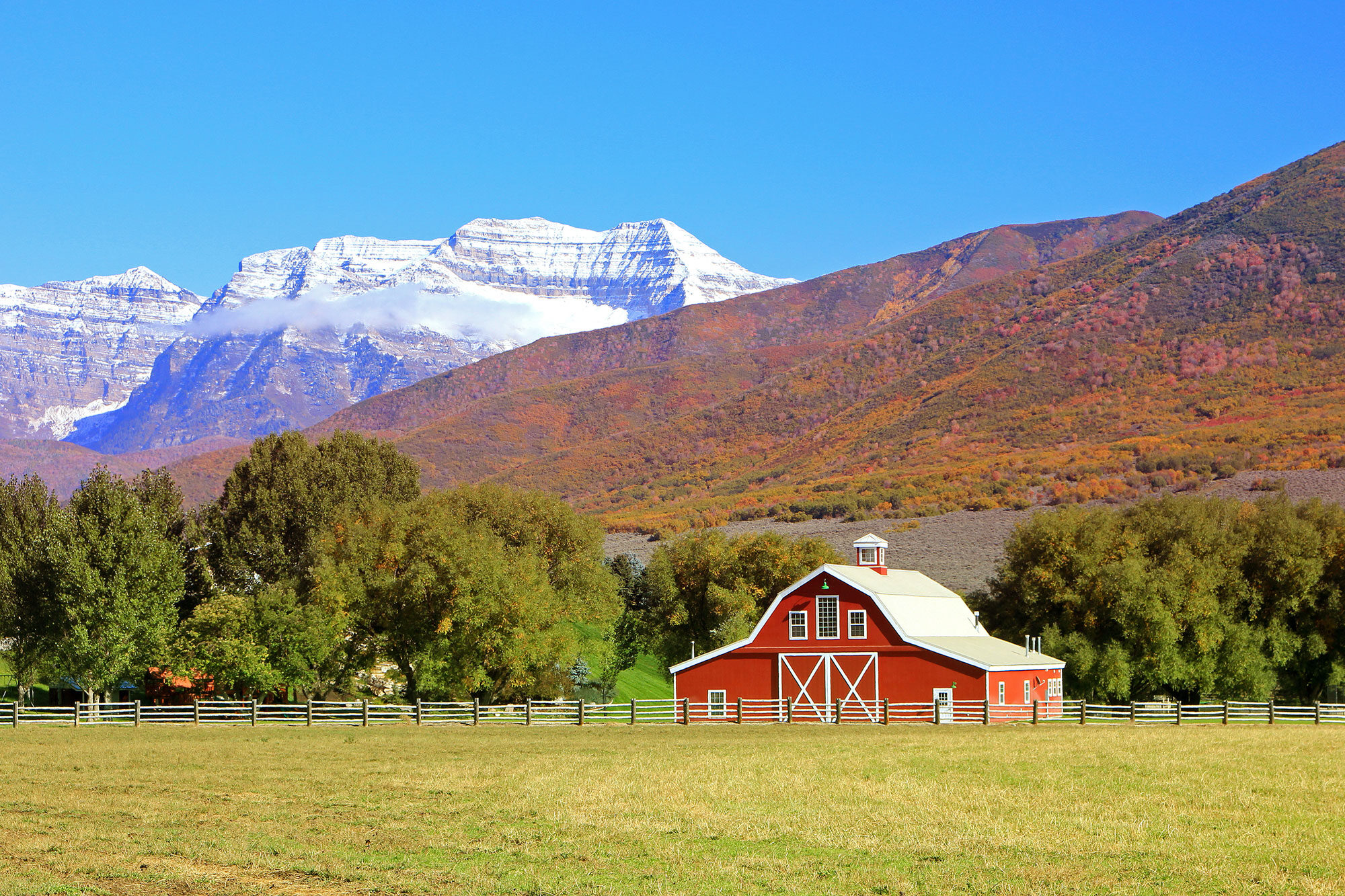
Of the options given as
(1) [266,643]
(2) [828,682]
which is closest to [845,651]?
(2) [828,682]

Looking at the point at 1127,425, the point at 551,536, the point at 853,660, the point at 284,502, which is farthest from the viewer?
the point at 1127,425

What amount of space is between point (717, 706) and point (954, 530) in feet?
298

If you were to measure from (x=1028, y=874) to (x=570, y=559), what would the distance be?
2251 inches

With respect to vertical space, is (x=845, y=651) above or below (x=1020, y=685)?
above

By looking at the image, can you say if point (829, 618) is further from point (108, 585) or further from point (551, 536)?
point (108, 585)

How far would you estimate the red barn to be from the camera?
5262 centimetres

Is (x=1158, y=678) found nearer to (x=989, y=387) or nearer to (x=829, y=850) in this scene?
(x=829, y=850)

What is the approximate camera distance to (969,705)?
50312 mm

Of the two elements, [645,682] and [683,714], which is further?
[645,682]

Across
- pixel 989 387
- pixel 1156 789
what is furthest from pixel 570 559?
pixel 989 387

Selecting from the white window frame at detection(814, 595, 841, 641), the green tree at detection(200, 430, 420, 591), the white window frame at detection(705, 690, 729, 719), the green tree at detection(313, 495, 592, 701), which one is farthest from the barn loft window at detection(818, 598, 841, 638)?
the green tree at detection(200, 430, 420, 591)

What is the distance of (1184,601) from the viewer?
204 feet

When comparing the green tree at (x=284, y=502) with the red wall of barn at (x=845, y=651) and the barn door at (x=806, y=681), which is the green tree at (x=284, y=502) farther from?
the barn door at (x=806, y=681)

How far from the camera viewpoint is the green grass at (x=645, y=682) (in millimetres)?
81438
